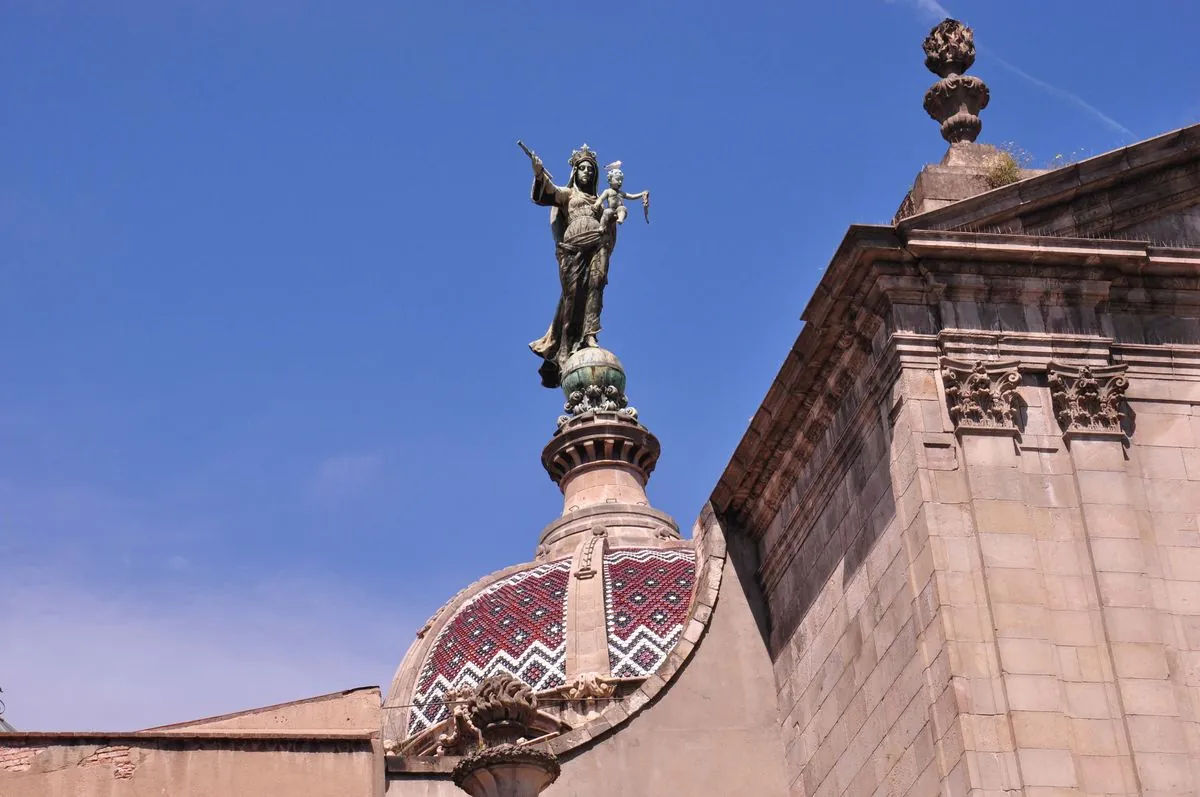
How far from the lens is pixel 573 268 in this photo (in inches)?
1950

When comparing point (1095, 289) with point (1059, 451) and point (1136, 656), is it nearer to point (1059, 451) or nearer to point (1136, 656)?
point (1059, 451)

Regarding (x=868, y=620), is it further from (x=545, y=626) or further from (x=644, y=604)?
(x=545, y=626)

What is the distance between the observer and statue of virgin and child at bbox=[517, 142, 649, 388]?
48.9m

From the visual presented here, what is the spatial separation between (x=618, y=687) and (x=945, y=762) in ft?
74.5

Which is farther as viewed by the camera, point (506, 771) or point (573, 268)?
point (573, 268)

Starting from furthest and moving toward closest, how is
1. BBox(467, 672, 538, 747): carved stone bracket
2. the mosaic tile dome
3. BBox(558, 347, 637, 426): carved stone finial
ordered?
BBox(558, 347, 637, 426): carved stone finial
the mosaic tile dome
BBox(467, 672, 538, 747): carved stone bracket

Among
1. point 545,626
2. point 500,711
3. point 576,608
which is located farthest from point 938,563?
point 545,626

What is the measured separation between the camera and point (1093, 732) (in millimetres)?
18594

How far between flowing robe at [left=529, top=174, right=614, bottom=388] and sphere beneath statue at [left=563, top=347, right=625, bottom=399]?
0.49 m

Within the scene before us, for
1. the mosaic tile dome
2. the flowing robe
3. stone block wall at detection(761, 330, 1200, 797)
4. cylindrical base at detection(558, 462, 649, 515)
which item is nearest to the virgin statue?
the flowing robe

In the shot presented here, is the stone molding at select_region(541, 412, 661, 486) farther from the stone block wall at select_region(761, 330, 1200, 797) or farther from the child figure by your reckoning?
the stone block wall at select_region(761, 330, 1200, 797)

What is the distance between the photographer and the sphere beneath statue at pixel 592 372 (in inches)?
1922

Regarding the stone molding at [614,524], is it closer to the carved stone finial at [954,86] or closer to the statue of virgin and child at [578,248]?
the statue of virgin and child at [578,248]

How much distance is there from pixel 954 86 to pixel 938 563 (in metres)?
5.66
